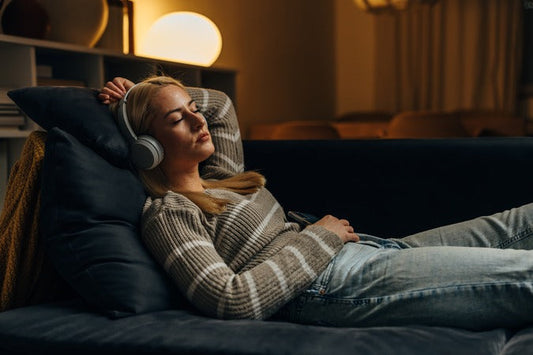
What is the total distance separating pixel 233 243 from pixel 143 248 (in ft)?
0.57

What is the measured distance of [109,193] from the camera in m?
1.27

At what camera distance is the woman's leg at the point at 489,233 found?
56.8 inches

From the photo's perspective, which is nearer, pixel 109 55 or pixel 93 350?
pixel 93 350

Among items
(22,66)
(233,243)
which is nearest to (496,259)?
(233,243)

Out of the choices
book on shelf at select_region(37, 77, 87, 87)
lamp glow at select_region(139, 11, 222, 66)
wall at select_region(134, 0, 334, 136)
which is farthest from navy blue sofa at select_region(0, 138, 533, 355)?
wall at select_region(134, 0, 334, 136)

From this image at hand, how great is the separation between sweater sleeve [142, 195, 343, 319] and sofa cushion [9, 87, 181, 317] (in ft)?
0.16

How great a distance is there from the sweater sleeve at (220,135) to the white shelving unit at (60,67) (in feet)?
0.72

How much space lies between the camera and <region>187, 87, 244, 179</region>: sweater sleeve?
1.65 m

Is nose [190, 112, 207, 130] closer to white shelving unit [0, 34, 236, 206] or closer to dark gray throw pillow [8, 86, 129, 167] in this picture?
dark gray throw pillow [8, 86, 129, 167]

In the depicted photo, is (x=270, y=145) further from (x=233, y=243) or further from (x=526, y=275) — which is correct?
(x=526, y=275)

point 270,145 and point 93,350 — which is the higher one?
point 270,145

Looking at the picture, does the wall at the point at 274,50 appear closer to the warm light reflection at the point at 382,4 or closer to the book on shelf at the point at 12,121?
the warm light reflection at the point at 382,4

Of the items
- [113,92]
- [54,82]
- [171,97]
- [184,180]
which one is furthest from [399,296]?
[54,82]

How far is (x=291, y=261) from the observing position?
120 cm
